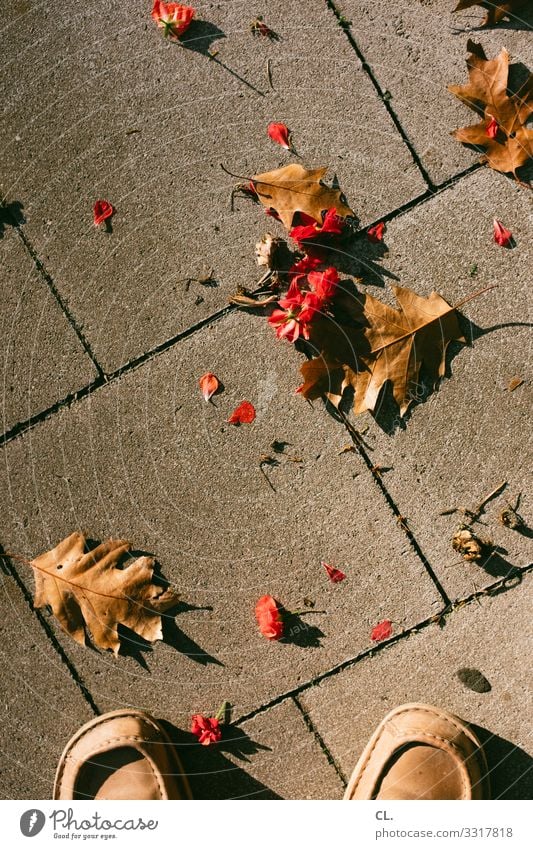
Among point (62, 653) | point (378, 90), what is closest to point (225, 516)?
point (62, 653)

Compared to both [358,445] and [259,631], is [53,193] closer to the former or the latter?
[358,445]

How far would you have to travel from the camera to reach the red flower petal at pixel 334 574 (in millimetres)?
2561

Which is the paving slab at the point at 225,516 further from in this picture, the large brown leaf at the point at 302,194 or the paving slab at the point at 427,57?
the paving slab at the point at 427,57

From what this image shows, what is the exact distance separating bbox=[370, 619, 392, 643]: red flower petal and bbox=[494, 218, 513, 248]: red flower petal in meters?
1.46

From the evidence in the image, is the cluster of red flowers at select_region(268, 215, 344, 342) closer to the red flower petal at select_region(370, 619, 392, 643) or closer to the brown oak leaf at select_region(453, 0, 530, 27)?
the brown oak leaf at select_region(453, 0, 530, 27)

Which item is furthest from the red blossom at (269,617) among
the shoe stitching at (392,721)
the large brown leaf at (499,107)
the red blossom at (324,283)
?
the large brown leaf at (499,107)

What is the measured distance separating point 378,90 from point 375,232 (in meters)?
0.54

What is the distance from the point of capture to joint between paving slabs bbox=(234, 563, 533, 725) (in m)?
2.53

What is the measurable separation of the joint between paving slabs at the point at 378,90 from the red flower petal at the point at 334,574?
57.7 inches

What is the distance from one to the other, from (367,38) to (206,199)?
33.2 inches

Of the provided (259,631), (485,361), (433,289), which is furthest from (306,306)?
(259,631)

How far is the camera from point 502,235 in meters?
2.52

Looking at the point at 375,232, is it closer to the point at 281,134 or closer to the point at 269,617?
the point at 281,134

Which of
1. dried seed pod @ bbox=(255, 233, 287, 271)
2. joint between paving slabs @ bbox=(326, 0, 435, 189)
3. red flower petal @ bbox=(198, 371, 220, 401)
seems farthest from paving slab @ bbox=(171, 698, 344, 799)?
joint between paving slabs @ bbox=(326, 0, 435, 189)
